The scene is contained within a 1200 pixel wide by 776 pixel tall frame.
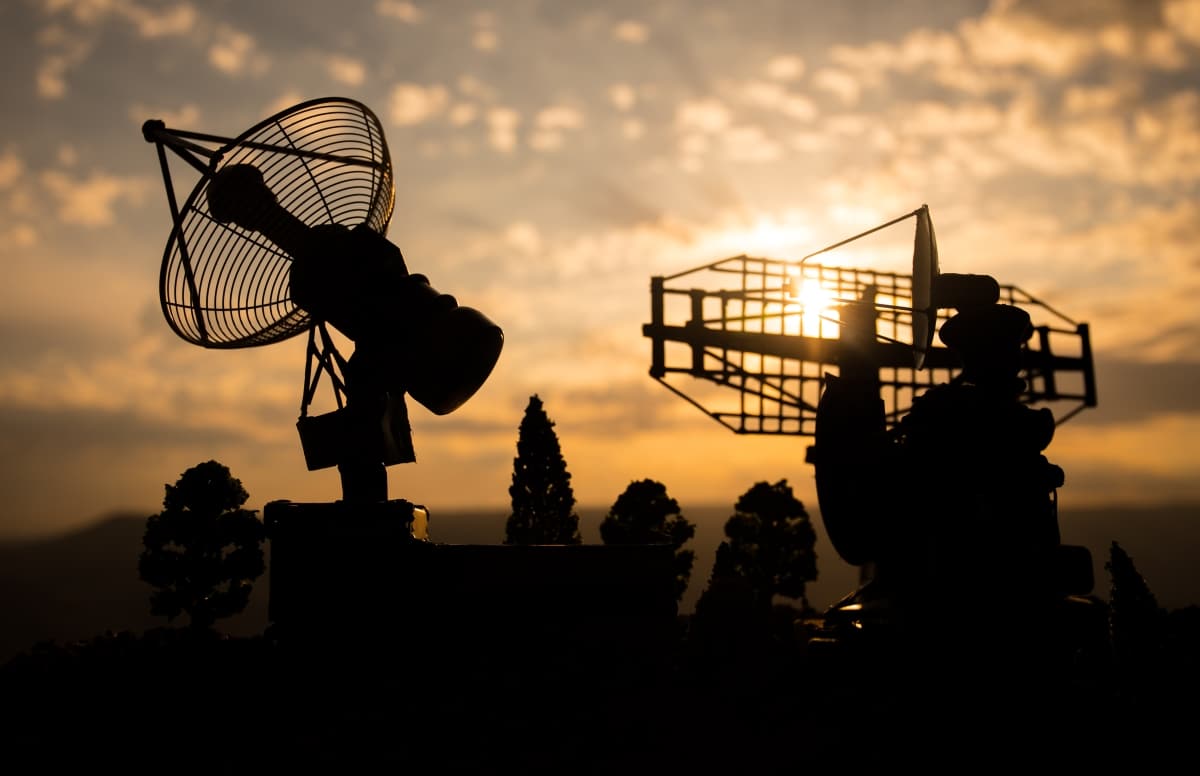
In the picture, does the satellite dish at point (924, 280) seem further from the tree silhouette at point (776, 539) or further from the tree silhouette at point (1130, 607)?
the tree silhouette at point (776, 539)

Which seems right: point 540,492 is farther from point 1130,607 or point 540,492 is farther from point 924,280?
point 924,280

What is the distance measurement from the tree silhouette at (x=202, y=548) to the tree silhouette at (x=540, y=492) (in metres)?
6.61

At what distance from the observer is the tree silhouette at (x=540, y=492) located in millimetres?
25047

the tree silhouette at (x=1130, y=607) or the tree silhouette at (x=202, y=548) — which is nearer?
the tree silhouette at (x=1130, y=607)

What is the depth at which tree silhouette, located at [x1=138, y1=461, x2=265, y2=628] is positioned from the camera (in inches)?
860

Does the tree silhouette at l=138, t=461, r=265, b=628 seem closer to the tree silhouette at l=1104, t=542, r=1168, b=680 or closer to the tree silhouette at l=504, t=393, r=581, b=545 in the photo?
the tree silhouette at l=504, t=393, r=581, b=545

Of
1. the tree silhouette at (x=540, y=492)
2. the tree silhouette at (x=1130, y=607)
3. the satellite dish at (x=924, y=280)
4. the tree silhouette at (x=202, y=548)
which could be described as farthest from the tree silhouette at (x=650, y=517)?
the satellite dish at (x=924, y=280)

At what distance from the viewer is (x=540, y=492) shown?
2527 cm

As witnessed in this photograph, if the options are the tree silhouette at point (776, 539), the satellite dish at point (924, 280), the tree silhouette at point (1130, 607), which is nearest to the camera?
the satellite dish at point (924, 280)

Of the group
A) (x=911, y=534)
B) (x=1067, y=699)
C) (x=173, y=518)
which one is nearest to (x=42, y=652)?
(x=173, y=518)

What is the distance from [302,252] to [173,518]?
14706 mm

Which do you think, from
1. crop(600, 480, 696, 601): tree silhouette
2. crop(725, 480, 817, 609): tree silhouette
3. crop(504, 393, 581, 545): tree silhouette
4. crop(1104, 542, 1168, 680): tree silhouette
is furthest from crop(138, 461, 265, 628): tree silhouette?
Answer: crop(1104, 542, 1168, 680): tree silhouette

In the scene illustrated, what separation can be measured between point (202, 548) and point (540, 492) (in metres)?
8.44

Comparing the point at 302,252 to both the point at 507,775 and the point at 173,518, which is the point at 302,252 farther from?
the point at 173,518
